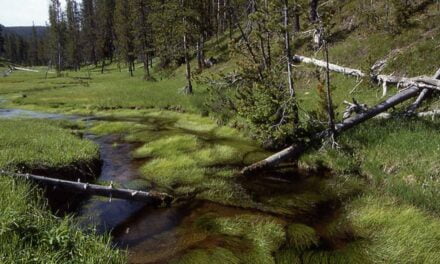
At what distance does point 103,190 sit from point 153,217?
63.8 inches

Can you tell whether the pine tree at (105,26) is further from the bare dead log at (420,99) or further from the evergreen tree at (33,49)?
the bare dead log at (420,99)

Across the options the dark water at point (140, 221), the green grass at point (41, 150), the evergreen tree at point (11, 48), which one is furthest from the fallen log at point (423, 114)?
the evergreen tree at point (11, 48)

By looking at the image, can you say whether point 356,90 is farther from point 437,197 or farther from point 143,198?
point 143,198

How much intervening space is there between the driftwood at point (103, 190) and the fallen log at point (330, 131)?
3.84m

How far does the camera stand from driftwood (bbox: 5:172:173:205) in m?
10.3

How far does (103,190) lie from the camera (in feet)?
34.9

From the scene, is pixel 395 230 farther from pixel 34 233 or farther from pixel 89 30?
pixel 89 30

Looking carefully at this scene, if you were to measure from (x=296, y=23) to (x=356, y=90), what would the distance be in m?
18.8

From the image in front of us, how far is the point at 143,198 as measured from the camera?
Answer: 1108cm

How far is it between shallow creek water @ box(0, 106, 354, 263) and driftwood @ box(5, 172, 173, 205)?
0.34 meters

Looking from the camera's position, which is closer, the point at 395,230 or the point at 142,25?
the point at 395,230

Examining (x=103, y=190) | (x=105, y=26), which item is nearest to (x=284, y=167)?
(x=103, y=190)

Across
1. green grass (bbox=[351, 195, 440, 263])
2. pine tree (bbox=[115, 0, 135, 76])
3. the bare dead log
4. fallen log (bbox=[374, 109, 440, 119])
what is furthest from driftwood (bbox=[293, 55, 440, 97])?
pine tree (bbox=[115, 0, 135, 76])

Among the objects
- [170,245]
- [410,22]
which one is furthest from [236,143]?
[410,22]
